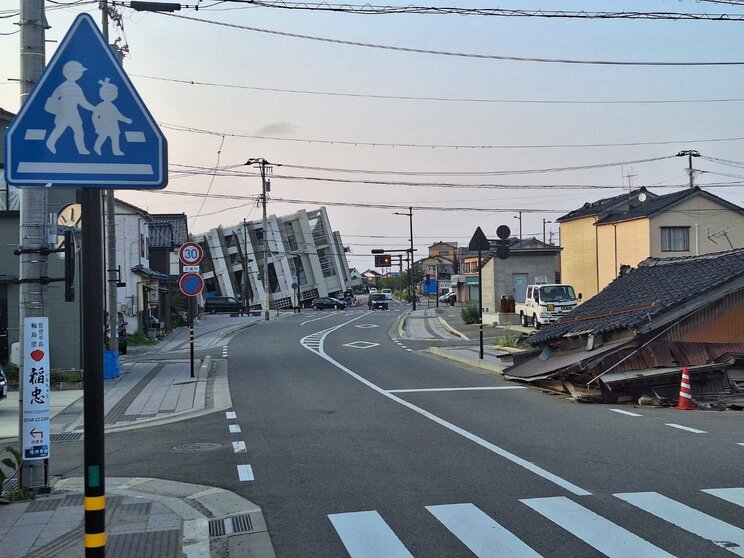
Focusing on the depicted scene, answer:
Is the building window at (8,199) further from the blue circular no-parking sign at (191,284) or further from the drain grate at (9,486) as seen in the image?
the drain grate at (9,486)

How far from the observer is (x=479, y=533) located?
637 cm

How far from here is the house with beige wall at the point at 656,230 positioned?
35.0m

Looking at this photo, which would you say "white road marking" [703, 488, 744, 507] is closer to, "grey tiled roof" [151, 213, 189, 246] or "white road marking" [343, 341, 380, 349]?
"white road marking" [343, 341, 380, 349]

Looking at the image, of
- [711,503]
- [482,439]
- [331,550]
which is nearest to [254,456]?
[482,439]

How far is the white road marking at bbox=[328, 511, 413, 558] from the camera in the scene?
5.94m

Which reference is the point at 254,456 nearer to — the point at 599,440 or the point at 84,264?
the point at 599,440

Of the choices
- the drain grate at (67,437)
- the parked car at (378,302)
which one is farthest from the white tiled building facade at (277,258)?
the drain grate at (67,437)

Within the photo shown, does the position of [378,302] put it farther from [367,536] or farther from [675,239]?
[367,536]

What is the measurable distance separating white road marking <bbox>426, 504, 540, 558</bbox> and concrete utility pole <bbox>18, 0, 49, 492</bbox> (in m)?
4.34

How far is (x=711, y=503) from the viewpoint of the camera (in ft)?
23.5

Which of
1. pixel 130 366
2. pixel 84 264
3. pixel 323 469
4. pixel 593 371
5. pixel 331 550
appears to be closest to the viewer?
pixel 84 264

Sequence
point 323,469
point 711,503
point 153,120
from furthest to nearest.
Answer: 1. point 323,469
2. point 711,503
3. point 153,120

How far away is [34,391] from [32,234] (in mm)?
1747

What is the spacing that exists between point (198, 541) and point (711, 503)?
4930 mm
